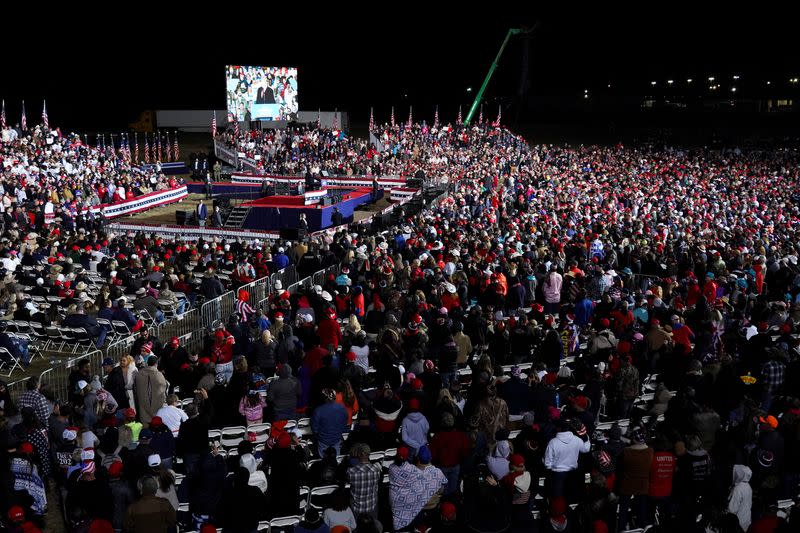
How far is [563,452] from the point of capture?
816cm

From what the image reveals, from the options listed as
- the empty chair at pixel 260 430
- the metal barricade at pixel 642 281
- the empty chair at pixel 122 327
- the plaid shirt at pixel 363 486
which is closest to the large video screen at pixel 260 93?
the metal barricade at pixel 642 281

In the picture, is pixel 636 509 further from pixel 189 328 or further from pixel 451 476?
pixel 189 328

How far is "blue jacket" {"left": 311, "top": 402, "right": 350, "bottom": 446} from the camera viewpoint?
889 centimetres

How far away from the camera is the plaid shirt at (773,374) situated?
10.6 metres

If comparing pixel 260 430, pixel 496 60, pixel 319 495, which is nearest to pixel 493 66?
pixel 496 60

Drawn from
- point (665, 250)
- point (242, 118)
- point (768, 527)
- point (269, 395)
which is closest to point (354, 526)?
point (269, 395)

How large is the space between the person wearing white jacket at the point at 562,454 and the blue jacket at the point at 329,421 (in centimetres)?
231

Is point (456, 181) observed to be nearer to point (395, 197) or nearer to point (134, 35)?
point (395, 197)

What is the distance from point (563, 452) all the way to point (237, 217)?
25495mm

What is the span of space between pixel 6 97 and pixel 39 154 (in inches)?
1060

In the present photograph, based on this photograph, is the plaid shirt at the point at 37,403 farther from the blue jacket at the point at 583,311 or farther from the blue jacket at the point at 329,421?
the blue jacket at the point at 583,311

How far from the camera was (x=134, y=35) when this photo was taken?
63.0 metres

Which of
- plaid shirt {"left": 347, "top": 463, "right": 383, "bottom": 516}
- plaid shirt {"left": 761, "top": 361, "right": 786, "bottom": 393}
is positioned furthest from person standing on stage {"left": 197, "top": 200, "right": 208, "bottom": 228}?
plaid shirt {"left": 347, "top": 463, "right": 383, "bottom": 516}

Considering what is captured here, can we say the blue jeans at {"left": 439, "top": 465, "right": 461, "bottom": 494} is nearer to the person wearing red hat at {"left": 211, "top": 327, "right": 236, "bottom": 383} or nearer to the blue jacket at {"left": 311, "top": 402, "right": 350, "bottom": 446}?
the blue jacket at {"left": 311, "top": 402, "right": 350, "bottom": 446}
